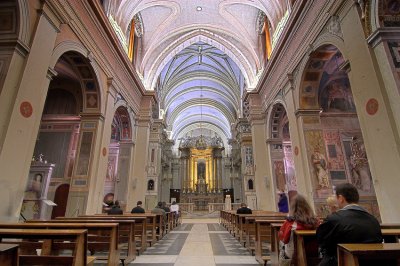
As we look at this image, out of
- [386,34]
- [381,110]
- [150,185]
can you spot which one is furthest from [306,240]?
[150,185]

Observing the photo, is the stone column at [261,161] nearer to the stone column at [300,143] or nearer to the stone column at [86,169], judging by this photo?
the stone column at [300,143]

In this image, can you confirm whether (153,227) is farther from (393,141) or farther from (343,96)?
(343,96)

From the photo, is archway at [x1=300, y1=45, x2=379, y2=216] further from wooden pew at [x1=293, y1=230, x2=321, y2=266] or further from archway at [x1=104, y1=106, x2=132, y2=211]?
archway at [x1=104, y1=106, x2=132, y2=211]

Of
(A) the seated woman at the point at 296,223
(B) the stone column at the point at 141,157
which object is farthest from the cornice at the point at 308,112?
(B) the stone column at the point at 141,157

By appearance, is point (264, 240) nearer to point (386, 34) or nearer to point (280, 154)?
point (386, 34)

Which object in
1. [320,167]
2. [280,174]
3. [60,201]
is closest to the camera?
[320,167]

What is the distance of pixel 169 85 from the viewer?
1831cm

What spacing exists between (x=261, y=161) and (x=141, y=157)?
5.68 meters

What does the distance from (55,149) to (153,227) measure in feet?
18.5

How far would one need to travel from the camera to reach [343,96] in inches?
337

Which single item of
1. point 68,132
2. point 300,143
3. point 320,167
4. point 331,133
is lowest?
point 320,167

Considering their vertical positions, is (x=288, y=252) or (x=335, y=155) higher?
(x=335, y=155)

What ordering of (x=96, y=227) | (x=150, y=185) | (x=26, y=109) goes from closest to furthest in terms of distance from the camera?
1. (x=96, y=227)
2. (x=26, y=109)
3. (x=150, y=185)

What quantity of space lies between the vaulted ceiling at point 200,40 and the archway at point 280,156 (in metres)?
2.88
